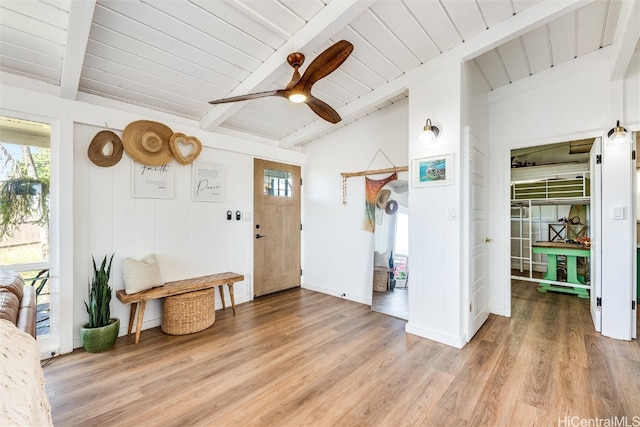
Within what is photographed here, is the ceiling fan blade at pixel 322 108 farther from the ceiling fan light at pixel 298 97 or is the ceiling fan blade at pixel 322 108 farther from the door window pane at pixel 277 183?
the door window pane at pixel 277 183

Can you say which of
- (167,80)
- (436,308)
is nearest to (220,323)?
(436,308)

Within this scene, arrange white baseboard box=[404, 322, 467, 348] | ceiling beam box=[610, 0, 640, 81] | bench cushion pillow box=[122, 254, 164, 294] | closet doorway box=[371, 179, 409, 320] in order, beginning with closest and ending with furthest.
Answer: ceiling beam box=[610, 0, 640, 81], white baseboard box=[404, 322, 467, 348], bench cushion pillow box=[122, 254, 164, 294], closet doorway box=[371, 179, 409, 320]

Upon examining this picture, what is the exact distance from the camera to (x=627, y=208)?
2574 millimetres

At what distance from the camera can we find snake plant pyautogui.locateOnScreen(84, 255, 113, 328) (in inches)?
96.0

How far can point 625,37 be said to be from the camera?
2.05 meters

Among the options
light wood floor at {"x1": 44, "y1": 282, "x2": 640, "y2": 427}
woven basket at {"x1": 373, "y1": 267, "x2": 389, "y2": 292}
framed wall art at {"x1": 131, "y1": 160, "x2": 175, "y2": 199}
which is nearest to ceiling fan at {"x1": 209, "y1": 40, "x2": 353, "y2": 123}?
framed wall art at {"x1": 131, "y1": 160, "x2": 175, "y2": 199}

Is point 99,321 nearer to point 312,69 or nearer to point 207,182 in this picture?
point 207,182

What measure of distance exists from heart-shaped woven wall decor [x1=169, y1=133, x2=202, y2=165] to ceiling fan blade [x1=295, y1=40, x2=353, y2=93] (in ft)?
5.70

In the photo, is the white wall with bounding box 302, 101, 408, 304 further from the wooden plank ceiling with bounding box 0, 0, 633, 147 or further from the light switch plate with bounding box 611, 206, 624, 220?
the light switch plate with bounding box 611, 206, 624, 220

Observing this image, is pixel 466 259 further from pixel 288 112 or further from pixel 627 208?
pixel 288 112

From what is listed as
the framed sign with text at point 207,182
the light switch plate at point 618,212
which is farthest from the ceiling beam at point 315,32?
the light switch plate at point 618,212

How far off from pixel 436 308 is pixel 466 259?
551mm

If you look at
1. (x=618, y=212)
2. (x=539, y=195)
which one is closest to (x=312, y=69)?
(x=618, y=212)

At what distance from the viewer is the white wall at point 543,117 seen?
8.80 ft
